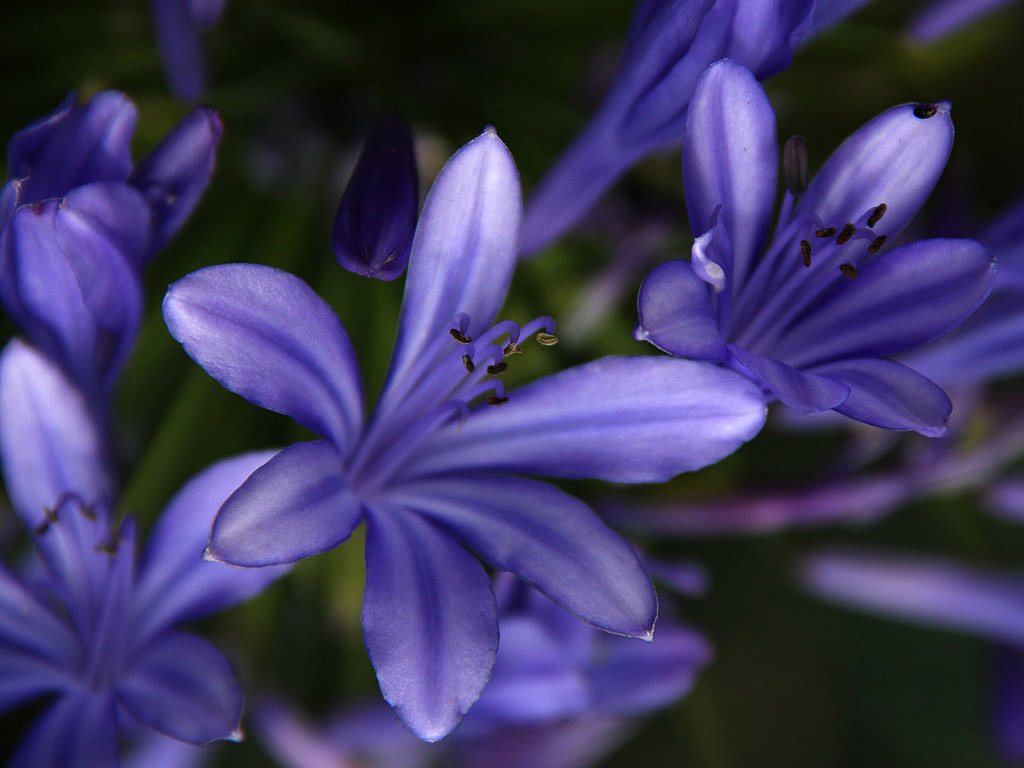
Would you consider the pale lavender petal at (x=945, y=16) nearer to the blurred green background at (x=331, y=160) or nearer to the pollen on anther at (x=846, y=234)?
the blurred green background at (x=331, y=160)

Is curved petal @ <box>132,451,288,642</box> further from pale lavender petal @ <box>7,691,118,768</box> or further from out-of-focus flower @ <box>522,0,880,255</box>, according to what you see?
out-of-focus flower @ <box>522,0,880,255</box>

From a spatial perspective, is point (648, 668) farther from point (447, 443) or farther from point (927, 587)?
point (927, 587)

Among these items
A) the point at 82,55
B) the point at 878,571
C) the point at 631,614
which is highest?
the point at 82,55

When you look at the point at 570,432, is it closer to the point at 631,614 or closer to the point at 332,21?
the point at 631,614

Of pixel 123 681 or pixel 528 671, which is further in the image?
pixel 528 671

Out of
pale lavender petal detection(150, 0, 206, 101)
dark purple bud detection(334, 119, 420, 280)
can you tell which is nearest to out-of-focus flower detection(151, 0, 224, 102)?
pale lavender petal detection(150, 0, 206, 101)

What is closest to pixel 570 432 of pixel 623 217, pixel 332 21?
pixel 623 217
